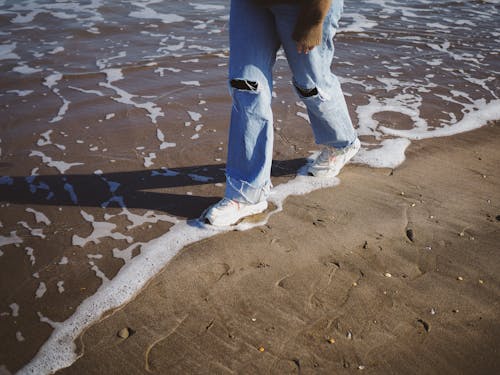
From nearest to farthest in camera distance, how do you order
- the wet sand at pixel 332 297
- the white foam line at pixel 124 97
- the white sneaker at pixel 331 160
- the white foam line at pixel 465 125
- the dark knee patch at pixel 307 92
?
the wet sand at pixel 332 297 → the dark knee patch at pixel 307 92 → the white sneaker at pixel 331 160 → the white foam line at pixel 465 125 → the white foam line at pixel 124 97

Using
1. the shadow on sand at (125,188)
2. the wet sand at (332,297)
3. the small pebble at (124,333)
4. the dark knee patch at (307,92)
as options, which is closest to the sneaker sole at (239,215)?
the wet sand at (332,297)

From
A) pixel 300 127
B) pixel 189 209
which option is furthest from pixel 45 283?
pixel 300 127

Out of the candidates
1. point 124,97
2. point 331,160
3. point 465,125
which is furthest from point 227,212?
point 465,125

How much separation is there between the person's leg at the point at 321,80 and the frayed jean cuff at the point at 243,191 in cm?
56

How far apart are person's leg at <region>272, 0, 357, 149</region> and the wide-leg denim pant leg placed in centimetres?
11

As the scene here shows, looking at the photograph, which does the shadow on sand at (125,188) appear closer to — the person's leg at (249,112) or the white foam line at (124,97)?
the person's leg at (249,112)

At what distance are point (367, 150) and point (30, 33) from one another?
18.7 feet

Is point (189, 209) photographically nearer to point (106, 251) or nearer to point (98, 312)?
point (106, 251)

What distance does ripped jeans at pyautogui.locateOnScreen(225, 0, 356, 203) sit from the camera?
2090mm

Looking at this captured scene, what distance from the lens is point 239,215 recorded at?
2.50 meters

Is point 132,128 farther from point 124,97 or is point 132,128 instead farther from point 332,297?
point 332,297

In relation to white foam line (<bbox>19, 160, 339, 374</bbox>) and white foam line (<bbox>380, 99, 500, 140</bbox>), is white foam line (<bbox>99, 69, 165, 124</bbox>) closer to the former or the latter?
white foam line (<bbox>19, 160, 339, 374</bbox>)

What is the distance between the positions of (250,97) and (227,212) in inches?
28.3

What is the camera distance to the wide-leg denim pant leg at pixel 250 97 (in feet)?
6.88
